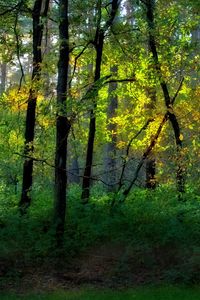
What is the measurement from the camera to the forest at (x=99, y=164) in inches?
430

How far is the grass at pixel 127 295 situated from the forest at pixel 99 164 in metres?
0.17

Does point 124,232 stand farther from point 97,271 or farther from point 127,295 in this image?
point 127,295

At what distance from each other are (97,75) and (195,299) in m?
8.18

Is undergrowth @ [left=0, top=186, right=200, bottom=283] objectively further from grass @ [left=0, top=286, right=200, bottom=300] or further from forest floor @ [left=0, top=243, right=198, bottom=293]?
grass @ [left=0, top=286, right=200, bottom=300]

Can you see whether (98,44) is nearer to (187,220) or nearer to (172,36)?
(172,36)

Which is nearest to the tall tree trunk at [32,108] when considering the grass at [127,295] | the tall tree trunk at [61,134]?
the tall tree trunk at [61,134]

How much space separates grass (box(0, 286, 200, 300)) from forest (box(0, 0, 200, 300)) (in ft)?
0.56

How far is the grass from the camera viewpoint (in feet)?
29.9

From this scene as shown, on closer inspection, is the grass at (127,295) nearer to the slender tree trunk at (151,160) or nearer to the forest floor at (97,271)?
the forest floor at (97,271)

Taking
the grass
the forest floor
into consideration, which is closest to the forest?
the forest floor

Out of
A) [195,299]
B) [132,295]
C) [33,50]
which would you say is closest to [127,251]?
[132,295]

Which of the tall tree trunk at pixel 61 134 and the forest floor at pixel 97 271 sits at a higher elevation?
the tall tree trunk at pixel 61 134

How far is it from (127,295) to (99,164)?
4.71 metres

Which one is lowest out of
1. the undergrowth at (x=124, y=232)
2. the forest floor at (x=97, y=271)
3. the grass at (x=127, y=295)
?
the grass at (x=127, y=295)
